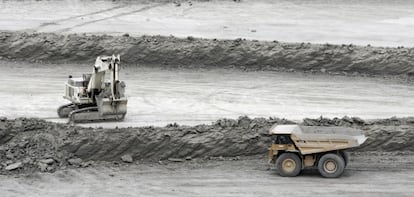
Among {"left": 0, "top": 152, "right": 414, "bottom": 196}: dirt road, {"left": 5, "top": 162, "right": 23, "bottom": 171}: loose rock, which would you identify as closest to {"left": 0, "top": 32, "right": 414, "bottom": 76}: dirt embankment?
{"left": 0, "top": 152, "right": 414, "bottom": 196}: dirt road

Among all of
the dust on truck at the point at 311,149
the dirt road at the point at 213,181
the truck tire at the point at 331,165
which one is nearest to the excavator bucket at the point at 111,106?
the dirt road at the point at 213,181

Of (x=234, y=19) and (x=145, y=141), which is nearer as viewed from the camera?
(x=145, y=141)

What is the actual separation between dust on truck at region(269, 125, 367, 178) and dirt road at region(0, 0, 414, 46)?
12431mm

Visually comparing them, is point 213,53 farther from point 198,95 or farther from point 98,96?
point 98,96

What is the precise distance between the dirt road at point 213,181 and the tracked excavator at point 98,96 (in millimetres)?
2556

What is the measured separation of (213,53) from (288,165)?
418 inches

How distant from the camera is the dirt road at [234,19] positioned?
29.8 meters

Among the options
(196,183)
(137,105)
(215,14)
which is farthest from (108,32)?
(196,183)

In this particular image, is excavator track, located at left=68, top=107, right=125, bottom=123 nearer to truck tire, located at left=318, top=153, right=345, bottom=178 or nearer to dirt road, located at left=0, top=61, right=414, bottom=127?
dirt road, located at left=0, top=61, right=414, bottom=127

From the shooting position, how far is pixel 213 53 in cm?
2647

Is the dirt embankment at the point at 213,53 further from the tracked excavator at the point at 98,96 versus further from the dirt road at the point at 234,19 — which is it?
the tracked excavator at the point at 98,96

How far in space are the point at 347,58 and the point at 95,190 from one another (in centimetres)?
1272

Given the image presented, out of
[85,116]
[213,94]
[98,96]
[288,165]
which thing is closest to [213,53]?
[213,94]

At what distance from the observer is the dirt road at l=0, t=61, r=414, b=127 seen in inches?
837
